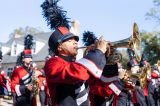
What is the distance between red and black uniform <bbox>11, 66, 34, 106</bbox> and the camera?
328 inches

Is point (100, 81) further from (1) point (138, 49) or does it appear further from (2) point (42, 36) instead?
(2) point (42, 36)

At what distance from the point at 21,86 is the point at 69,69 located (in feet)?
14.8

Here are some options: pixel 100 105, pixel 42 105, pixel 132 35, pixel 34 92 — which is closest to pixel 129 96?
pixel 42 105

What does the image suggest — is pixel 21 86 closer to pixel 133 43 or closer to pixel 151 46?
pixel 133 43

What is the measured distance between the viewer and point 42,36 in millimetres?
47844

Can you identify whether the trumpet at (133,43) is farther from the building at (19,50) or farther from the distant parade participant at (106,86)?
the building at (19,50)

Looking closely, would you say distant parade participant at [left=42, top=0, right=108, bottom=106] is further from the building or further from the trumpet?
the building

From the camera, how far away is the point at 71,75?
398 cm

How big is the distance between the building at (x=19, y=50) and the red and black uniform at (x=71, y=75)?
39.3 metres

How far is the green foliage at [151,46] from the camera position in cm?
3758

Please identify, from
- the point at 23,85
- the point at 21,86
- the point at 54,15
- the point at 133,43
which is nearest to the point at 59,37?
the point at 133,43

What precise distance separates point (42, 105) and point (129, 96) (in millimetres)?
3595

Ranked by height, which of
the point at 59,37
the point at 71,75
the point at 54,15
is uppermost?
the point at 54,15

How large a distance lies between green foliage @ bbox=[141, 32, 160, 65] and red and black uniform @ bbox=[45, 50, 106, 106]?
1312 inches
